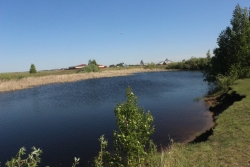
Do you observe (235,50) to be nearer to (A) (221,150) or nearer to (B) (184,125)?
(B) (184,125)

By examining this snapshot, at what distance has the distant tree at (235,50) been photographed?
87.4 ft

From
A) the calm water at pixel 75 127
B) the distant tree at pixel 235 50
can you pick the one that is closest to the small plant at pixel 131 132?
the calm water at pixel 75 127

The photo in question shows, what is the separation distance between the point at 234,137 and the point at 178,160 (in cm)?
350

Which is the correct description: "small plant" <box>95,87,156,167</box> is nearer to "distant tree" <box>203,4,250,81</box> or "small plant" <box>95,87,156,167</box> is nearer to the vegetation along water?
the vegetation along water

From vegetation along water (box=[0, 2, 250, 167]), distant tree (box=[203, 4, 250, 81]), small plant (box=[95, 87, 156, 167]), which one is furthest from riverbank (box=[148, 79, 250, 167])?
distant tree (box=[203, 4, 250, 81])

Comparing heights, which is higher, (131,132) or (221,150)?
(131,132)

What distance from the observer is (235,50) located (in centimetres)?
2795

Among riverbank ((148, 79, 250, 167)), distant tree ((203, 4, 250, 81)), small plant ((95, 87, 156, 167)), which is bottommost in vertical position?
riverbank ((148, 79, 250, 167))

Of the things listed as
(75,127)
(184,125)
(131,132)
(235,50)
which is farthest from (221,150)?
(235,50)

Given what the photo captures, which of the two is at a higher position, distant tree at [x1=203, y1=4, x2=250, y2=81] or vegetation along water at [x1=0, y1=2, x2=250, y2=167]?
distant tree at [x1=203, y1=4, x2=250, y2=81]

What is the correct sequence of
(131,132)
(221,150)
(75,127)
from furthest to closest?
1. (75,127)
2. (221,150)
3. (131,132)

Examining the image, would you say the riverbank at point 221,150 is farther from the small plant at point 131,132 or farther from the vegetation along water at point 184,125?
the small plant at point 131,132

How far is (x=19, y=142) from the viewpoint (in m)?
14.9

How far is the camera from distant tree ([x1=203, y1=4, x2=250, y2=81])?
26641mm
